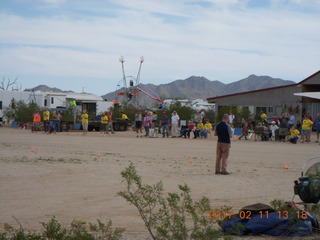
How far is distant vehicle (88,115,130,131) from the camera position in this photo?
40.7 metres

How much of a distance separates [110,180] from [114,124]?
28.0 m

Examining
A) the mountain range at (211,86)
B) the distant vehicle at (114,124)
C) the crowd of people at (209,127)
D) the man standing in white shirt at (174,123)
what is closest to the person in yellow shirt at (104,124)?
the crowd of people at (209,127)

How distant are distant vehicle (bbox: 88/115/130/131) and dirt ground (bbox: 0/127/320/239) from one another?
59.2 feet

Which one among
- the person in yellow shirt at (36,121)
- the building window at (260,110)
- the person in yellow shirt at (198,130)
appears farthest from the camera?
the building window at (260,110)

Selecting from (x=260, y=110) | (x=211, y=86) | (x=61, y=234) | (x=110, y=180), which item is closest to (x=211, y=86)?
(x=211, y=86)

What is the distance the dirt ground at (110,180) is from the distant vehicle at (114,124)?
18042 mm

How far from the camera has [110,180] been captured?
1366 cm

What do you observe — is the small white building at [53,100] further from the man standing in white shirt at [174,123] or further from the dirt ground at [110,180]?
the dirt ground at [110,180]

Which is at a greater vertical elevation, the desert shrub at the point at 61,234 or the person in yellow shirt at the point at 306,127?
the person in yellow shirt at the point at 306,127

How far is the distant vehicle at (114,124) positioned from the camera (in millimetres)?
40656

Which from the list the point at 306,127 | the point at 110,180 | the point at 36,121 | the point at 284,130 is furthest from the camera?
the point at 36,121

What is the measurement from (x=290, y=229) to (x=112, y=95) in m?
139

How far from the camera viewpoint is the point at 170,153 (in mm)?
22031
